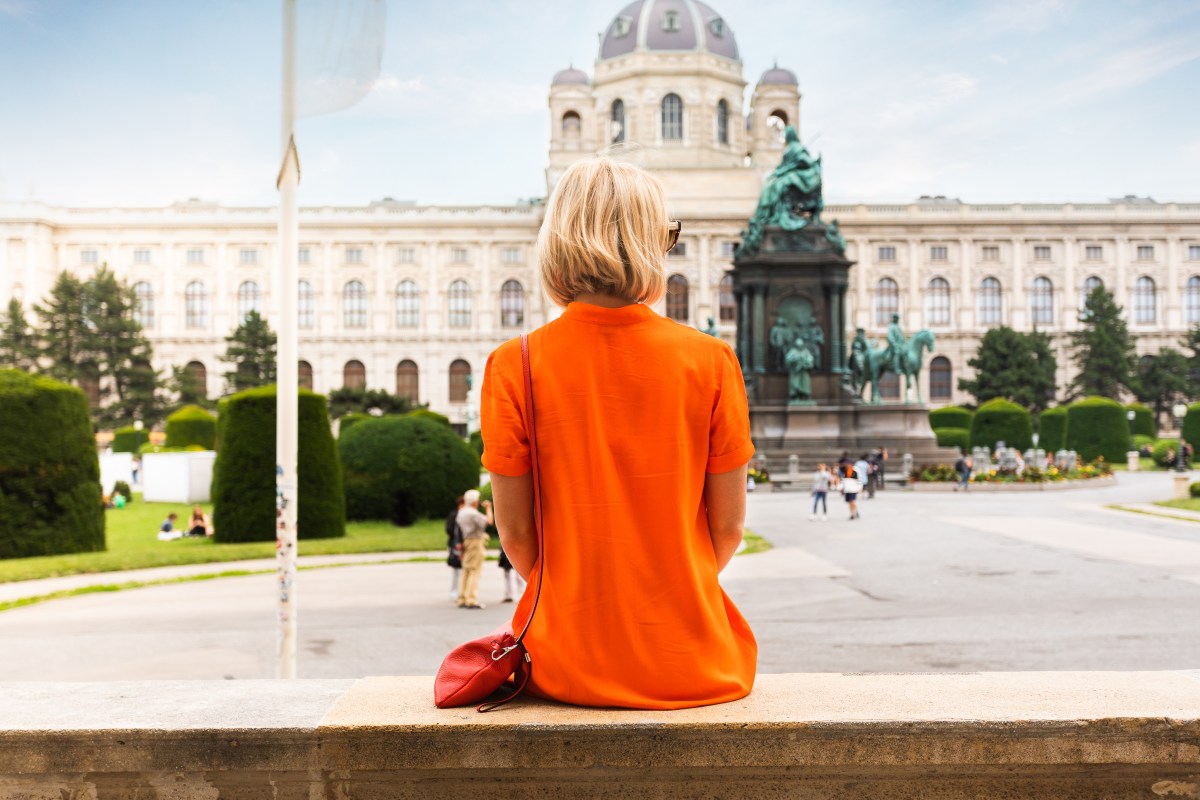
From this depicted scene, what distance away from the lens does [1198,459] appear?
4069 cm

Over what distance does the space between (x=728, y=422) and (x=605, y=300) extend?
36cm

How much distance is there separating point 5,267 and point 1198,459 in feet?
211

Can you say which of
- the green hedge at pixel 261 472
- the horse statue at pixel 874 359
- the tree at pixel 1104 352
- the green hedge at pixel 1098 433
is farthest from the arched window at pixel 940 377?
the green hedge at pixel 261 472

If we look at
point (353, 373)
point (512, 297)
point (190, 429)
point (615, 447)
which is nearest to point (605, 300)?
point (615, 447)

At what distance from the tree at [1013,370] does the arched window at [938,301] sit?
7.37 metres

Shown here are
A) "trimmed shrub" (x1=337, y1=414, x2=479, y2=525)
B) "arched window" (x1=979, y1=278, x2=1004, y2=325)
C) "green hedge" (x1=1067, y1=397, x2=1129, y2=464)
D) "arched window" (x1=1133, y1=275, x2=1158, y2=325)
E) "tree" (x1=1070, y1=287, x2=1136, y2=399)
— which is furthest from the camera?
"arched window" (x1=979, y1=278, x2=1004, y2=325)

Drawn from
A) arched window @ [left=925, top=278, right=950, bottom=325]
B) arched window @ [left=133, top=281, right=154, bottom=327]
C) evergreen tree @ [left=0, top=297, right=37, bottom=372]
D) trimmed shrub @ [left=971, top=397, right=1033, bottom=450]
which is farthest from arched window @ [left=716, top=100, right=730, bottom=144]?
evergreen tree @ [left=0, top=297, right=37, bottom=372]

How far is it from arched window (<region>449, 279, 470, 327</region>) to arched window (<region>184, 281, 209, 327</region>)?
612 inches

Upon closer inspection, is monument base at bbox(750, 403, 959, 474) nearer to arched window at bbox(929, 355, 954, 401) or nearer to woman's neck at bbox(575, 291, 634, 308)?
woman's neck at bbox(575, 291, 634, 308)

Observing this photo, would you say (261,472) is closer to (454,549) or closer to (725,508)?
(454,549)

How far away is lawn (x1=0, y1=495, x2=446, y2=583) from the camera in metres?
13.1

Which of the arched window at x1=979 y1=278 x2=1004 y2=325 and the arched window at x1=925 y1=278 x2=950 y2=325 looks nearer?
the arched window at x1=925 y1=278 x2=950 y2=325

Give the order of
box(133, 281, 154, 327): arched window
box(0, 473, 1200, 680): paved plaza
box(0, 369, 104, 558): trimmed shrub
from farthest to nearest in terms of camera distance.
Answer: box(133, 281, 154, 327): arched window, box(0, 369, 104, 558): trimmed shrub, box(0, 473, 1200, 680): paved plaza

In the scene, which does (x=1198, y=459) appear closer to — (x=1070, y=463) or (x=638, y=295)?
(x=1070, y=463)
